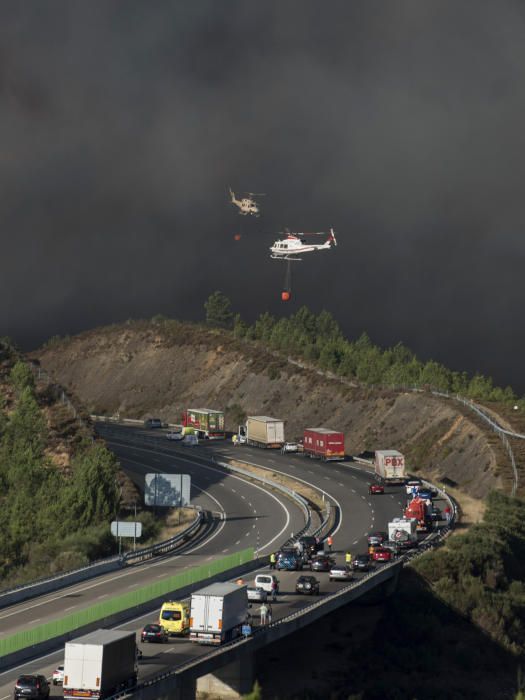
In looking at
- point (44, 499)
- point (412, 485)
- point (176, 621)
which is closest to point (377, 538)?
point (412, 485)

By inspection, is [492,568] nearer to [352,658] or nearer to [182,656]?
[352,658]

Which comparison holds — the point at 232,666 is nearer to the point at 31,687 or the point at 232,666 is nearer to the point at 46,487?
the point at 31,687

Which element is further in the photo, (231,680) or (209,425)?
(209,425)

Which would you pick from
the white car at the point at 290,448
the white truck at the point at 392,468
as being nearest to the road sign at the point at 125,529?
the white truck at the point at 392,468

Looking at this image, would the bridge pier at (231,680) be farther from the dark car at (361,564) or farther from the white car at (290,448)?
the white car at (290,448)

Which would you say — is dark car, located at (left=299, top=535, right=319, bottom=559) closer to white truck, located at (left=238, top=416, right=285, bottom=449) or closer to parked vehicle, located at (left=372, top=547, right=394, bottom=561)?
parked vehicle, located at (left=372, top=547, right=394, bottom=561)

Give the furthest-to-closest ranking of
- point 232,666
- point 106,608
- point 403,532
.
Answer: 1. point 403,532
2. point 106,608
3. point 232,666

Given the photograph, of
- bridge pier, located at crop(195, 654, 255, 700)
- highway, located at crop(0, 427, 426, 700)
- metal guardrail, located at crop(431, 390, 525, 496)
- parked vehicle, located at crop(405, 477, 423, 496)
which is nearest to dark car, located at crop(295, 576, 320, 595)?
highway, located at crop(0, 427, 426, 700)
